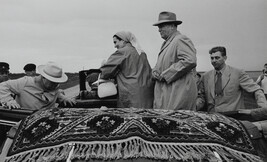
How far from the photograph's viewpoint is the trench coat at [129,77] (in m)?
5.19

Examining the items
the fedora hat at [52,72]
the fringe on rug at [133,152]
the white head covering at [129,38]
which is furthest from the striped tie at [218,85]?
the fringe on rug at [133,152]

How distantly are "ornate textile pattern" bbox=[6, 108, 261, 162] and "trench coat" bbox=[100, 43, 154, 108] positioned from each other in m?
1.64

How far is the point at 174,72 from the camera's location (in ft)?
15.6

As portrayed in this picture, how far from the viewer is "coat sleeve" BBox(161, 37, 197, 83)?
15.5 ft

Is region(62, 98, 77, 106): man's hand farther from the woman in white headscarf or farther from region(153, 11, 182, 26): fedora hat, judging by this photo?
region(153, 11, 182, 26): fedora hat

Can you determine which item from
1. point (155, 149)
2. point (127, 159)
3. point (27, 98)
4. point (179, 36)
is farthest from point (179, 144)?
point (27, 98)

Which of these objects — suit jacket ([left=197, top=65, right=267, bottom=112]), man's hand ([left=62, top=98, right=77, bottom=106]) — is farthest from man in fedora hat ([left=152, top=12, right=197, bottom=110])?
man's hand ([left=62, top=98, right=77, bottom=106])

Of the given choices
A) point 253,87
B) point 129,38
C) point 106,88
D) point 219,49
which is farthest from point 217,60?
point 106,88

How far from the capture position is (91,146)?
3051mm

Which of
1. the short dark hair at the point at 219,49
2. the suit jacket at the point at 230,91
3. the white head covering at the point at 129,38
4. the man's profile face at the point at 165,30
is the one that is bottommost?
the suit jacket at the point at 230,91

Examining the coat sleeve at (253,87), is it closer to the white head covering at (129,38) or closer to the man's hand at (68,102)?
the white head covering at (129,38)

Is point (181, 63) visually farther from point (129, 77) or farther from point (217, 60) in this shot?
point (217, 60)

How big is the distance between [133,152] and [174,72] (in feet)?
6.45

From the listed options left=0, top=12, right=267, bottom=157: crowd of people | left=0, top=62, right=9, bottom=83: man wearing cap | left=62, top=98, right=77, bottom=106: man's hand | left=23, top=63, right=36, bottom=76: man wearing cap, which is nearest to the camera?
left=0, top=12, right=267, bottom=157: crowd of people
